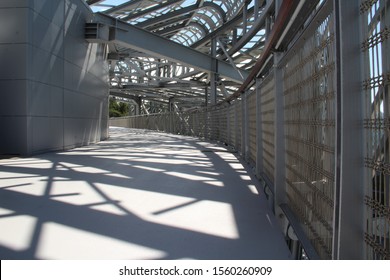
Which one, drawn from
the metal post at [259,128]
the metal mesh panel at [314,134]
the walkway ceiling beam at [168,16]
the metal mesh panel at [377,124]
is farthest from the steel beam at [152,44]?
the metal mesh panel at [377,124]

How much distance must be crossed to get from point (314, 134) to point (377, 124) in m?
1.02

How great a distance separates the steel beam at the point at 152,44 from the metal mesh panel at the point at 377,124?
14.3 metres

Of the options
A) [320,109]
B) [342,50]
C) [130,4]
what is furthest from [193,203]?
[130,4]

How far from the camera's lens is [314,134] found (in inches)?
108

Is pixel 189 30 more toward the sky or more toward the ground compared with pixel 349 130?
more toward the sky

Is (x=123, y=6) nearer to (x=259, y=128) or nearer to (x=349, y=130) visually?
(x=259, y=128)

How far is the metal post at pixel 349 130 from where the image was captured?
186 centimetres

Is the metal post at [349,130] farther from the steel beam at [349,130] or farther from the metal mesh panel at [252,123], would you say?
the metal mesh panel at [252,123]

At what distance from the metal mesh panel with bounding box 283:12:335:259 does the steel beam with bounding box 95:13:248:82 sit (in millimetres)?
12953

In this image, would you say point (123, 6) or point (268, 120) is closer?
point (268, 120)

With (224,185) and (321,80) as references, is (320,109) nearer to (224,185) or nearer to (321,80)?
(321,80)

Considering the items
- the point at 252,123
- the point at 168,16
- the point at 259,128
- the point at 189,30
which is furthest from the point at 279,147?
the point at 189,30

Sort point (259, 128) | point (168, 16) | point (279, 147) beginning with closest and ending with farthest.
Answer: point (279, 147) < point (259, 128) < point (168, 16)

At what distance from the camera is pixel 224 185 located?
5781 millimetres
